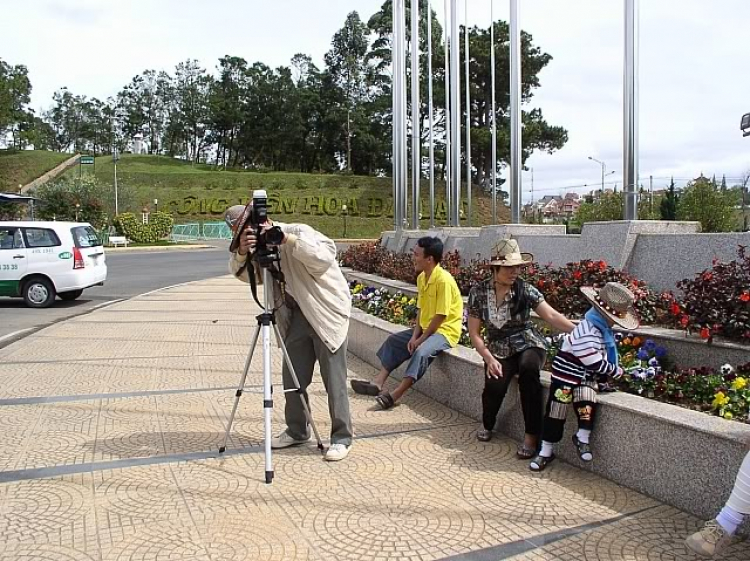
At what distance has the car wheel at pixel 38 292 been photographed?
12578 millimetres

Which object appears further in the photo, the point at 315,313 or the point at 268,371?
the point at 315,313

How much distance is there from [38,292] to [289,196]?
45.6 metres

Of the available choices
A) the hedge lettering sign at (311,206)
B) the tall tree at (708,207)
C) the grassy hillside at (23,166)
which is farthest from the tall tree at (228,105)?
the tall tree at (708,207)

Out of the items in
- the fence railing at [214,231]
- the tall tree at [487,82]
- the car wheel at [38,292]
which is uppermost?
the tall tree at [487,82]

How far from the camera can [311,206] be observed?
5609 cm

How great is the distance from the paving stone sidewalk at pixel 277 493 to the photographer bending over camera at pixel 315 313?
1.20 feet

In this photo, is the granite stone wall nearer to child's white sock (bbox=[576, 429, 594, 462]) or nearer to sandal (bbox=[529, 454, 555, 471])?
child's white sock (bbox=[576, 429, 594, 462])

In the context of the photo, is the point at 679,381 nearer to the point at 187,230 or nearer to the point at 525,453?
the point at 525,453

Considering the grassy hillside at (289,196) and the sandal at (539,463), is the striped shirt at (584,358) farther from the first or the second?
the grassy hillside at (289,196)

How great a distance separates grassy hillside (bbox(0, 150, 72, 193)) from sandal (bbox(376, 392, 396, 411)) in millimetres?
76401

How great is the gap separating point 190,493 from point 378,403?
6.69ft

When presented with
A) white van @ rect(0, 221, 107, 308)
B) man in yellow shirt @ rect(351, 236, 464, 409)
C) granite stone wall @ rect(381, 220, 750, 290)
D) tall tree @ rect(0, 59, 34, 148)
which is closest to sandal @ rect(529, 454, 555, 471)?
man in yellow shirt @ rect(351, 236, 464, 409)


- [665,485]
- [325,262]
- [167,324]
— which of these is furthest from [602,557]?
[167,324]

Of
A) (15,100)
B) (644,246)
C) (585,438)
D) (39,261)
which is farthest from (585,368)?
(15,100)
